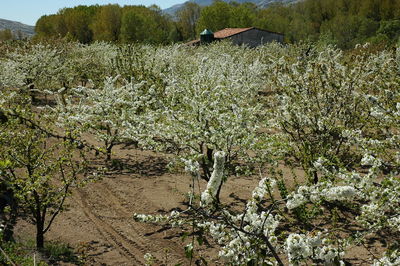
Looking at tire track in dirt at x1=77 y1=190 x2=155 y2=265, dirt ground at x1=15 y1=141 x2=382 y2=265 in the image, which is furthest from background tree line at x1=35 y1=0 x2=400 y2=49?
tire track in dirt at x1=77 y1=190 x2=155 y2=265

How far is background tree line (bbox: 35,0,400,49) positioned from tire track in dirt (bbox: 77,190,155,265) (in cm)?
5991

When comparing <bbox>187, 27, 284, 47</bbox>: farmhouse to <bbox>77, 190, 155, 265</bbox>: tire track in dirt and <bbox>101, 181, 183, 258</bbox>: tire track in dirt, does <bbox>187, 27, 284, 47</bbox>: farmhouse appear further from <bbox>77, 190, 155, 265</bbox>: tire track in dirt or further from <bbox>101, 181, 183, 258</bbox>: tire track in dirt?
<bbox>77, 190, 155, 265</bbox>: tire track in dirt

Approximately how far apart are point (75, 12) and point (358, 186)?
288ft

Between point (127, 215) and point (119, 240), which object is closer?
point (119, 240)

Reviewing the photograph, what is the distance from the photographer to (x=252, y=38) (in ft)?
204

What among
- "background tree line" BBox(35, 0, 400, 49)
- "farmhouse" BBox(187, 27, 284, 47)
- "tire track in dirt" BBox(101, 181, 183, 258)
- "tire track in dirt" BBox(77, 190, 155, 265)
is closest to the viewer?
"tire track in dirt" BBox(77, 190, 155, 265)

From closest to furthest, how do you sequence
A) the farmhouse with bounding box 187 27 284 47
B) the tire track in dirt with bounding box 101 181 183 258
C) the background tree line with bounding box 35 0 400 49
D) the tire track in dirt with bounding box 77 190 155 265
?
the tire track in dirt with bounding box 77 190 155 265 < the tire track in dirt with bounding box 101 181 183 258 < the farmhouse with bounding box 187 27 284 47 < the background tree line with bounding box 35 0 400 49

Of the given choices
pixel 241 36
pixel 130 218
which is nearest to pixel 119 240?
pixel 130 218

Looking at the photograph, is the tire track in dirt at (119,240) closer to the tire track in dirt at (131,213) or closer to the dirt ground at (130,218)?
the dirt ground at (130,218)

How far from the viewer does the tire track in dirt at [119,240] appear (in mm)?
7379

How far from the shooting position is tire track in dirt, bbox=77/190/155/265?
7.38m

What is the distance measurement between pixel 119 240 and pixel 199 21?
7665 cm

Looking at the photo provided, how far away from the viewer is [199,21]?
79.2 metres

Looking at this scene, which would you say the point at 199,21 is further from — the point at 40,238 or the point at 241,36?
the point at 40,238
